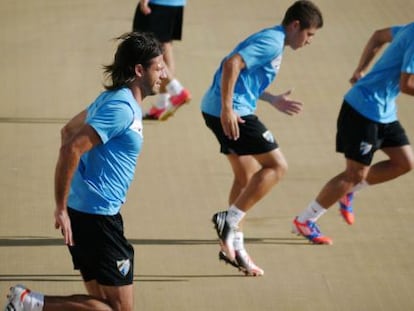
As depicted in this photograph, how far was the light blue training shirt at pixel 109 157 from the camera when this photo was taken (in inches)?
219

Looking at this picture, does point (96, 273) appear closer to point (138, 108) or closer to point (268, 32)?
point (138, 108)

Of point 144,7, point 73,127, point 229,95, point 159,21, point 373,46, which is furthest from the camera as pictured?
point 159,21

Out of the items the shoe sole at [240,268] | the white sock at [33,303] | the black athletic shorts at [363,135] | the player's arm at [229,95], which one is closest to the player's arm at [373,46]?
the black athletic shorts at [363,135]

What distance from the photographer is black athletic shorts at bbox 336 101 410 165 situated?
7988mm

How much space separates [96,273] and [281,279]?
6.58 feet

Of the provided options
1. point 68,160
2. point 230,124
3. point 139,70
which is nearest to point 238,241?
point 230,124

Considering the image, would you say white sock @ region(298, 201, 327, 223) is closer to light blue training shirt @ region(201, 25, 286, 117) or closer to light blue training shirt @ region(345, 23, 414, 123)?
light blue training shirt @ region(345, 23, 414, 123)

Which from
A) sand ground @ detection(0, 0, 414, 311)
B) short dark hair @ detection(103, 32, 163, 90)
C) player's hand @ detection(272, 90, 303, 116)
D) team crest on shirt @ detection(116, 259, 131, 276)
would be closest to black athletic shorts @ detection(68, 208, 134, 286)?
team crest on shirt @ detection(116, 259, 131, 276)

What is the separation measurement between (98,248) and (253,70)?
94.5 inches

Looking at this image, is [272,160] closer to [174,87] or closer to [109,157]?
[109,157]

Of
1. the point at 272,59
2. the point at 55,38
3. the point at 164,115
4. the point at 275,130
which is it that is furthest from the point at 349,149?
the point at 55,38

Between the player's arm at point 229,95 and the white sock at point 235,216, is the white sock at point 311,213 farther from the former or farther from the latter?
the player's arm at point 229,95

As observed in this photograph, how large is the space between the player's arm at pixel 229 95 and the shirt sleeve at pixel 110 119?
192 centimetres

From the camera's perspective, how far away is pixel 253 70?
774 centimetres
